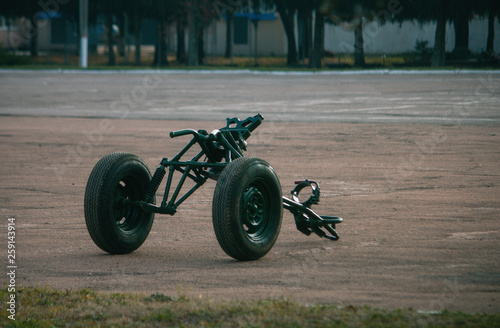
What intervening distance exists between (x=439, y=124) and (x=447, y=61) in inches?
803

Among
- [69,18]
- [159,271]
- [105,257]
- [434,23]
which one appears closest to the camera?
[159,271]

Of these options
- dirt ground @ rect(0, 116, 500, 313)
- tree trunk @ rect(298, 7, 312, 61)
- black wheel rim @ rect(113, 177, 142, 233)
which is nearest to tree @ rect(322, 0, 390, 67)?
tree trunk @ rect(298, 7, 312, 61)

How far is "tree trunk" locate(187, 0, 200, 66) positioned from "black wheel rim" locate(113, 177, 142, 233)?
42542 millimetres

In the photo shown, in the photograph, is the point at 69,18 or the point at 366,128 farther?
the point at 69,18

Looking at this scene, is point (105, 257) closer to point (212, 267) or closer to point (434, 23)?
point (212, 267)

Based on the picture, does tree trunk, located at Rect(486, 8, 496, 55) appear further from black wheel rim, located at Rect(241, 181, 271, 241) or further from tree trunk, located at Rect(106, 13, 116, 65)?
tree trunk, located at Rect(106, 13, 116, 65)

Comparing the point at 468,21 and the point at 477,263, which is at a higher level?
the point at 468,21

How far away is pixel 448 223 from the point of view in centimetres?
820

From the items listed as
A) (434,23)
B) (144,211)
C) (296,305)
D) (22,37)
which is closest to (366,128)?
(144,211)

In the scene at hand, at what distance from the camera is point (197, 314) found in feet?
16.8

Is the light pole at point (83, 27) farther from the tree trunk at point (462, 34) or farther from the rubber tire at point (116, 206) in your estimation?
the rubber tire at point (116, 206)

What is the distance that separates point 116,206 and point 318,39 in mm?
39392

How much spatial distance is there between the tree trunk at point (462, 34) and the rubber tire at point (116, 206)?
2678cm

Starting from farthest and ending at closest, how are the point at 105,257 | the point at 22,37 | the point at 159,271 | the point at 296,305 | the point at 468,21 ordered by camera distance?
the point at 22,37 < the point at 468,21 < the point at 105,257 < the point at 159,271 < the point at 296,305
